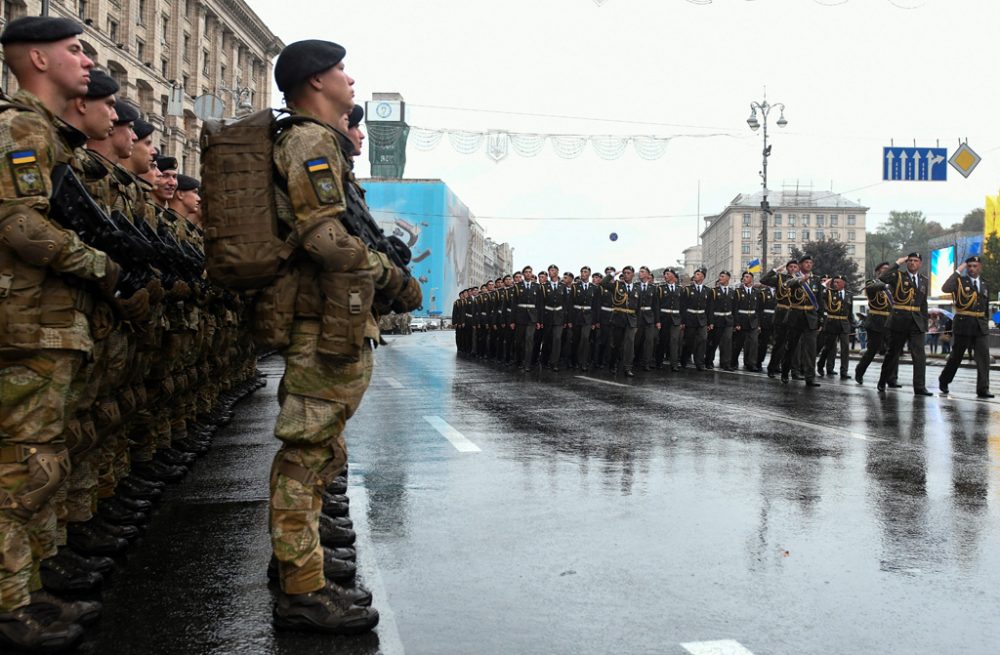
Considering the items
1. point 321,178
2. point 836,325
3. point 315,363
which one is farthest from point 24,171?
point 836,325

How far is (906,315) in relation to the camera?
515 inches

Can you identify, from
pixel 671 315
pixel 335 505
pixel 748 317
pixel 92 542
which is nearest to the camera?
pixel 92 542

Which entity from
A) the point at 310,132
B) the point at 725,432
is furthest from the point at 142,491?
the point at 725,432

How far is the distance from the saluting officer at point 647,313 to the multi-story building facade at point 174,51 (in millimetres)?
25827

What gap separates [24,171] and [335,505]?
251 centimetres

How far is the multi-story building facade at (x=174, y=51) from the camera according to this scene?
46.1 meters

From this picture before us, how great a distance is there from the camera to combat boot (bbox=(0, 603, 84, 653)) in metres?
2.94

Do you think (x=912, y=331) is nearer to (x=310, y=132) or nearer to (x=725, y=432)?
(x=725, y=432)

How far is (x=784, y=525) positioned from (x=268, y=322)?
2.97 m

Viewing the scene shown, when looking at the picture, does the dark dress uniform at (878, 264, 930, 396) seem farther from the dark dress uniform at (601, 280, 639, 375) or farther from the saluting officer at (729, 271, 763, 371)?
the saluting officer at (729, 271, 763, 371)

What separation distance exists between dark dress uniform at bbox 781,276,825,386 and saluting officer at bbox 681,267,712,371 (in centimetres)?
387

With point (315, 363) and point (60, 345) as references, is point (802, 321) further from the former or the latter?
point (60, 345)

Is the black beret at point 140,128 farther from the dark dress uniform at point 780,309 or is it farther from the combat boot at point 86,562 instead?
the dark dress uniform at point 780,309

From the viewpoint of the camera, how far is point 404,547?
4234 mm
